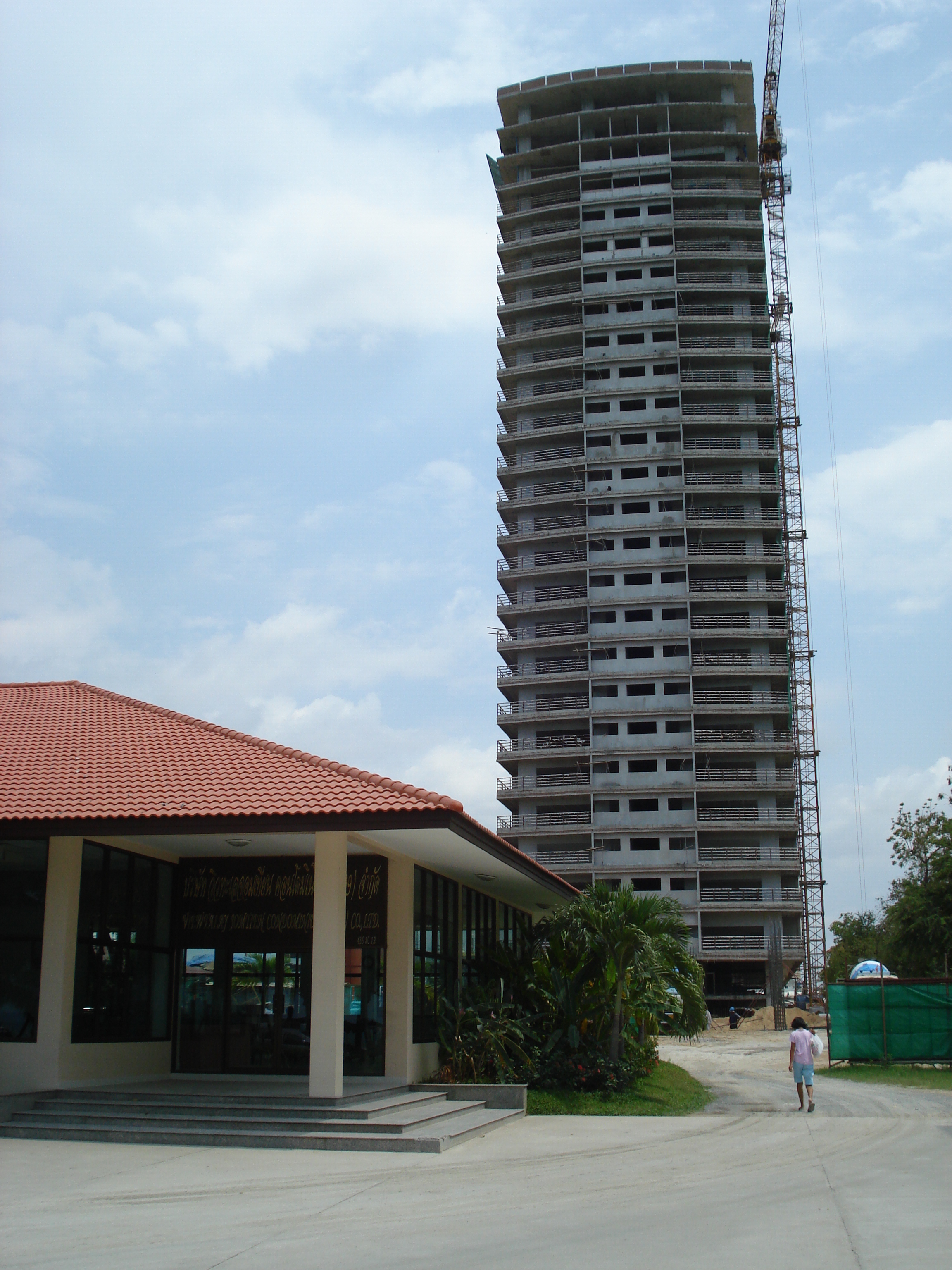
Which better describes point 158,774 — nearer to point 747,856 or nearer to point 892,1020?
point 892,1020

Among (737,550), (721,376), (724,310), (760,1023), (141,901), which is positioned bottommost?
(760,1023)

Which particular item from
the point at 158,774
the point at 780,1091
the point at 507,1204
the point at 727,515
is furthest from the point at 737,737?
the point at 507,1204

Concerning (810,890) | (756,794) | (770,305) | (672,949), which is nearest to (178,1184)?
(672,949)

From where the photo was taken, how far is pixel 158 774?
1720 centimetres

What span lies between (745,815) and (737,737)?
5.43 metres

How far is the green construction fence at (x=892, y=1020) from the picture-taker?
26750mm

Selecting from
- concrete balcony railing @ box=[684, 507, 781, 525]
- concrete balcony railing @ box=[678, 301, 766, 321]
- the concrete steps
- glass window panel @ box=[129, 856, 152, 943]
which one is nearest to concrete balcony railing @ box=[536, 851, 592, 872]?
concrete balcony railing @ box=[684, 507, 781, 525]

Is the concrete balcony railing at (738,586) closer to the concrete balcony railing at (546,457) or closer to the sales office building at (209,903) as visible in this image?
the concrete balcony railing at (546,457)

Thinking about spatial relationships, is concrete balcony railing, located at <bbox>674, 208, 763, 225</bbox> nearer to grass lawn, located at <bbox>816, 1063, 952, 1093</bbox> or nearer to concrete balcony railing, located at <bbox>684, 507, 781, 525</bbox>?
concrete balcony railing, located at <bbox>684, 507, 781, 525</bbox>

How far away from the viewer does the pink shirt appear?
18891 millimetres

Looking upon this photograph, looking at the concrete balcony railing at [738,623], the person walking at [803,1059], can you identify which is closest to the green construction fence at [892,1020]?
the person walking at [803,1059]

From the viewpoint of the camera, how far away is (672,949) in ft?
67.8

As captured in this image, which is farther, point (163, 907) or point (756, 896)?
point (756, 896)

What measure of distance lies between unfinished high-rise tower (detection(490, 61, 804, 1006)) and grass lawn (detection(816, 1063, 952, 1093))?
47.2m
